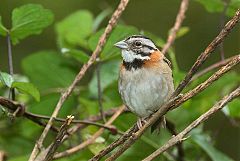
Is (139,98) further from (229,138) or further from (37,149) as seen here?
(229,138)

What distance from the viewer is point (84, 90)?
3.93 meters

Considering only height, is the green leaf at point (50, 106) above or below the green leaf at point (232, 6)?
below

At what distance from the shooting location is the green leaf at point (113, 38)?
10.8ft

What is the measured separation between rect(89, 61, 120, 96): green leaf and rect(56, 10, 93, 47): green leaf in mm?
205

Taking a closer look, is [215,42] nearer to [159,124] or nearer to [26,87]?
[26,87]

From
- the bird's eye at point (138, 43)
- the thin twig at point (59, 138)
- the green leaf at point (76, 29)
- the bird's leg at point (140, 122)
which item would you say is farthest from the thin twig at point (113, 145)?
the green leaf at point (76, 29)

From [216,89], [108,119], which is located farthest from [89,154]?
[216,89]

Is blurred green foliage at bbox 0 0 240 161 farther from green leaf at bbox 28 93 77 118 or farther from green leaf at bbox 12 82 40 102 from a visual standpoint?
green leaf at bbox 12 82 40 102

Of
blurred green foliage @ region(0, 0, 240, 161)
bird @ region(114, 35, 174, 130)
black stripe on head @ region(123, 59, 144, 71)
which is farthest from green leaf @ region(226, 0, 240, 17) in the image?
black stripe on head @ region(123, 59, 144, 71)

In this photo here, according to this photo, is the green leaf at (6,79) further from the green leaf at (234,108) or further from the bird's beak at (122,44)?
the green leaf at (234,108)

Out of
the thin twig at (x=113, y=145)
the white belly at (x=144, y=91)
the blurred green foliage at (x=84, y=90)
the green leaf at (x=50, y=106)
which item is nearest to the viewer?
the thin twig at (x=113, y=145)

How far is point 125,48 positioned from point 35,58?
0.60 meters

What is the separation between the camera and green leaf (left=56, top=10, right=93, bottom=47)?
12.6 feet

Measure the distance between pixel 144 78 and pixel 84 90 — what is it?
0.68m
